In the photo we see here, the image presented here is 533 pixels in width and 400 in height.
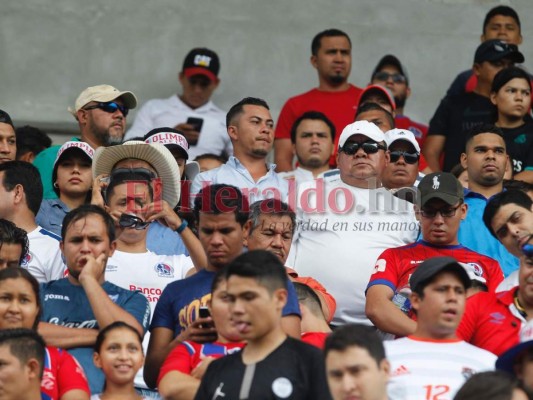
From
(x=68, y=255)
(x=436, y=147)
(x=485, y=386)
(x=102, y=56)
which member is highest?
(x=102, y=56)

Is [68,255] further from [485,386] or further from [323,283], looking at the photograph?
[485,386]

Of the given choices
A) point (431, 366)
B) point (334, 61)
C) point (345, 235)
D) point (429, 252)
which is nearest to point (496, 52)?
point (334, 61)

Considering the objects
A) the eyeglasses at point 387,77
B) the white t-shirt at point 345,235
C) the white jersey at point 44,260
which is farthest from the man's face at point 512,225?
the eyeglasses at point 387,77

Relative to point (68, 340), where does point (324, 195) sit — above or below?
above

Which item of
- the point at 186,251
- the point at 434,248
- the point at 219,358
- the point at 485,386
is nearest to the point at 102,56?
the point at 186,251

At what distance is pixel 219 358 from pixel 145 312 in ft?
4.90

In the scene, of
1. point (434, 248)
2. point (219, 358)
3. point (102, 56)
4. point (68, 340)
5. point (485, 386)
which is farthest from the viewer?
point (102, 56)

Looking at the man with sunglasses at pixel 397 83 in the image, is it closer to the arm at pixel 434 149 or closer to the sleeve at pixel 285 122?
the arm at pixel 434 149

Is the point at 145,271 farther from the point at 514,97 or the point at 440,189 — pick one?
the point at 514,97

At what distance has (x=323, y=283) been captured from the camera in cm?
1061

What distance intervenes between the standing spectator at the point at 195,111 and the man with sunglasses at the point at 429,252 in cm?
378

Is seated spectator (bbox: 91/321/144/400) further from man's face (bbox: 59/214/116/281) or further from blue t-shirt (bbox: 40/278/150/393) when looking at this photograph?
man's face (bbox: 59/214/116/281)

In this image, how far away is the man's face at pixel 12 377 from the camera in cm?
796

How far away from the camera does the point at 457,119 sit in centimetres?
1338
